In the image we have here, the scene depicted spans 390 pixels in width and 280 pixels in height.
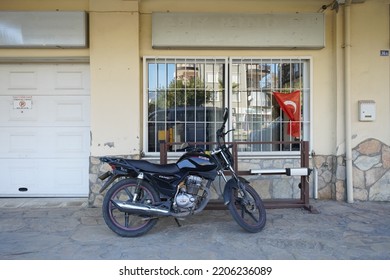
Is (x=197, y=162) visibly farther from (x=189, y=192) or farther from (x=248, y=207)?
(x=248, y=207)

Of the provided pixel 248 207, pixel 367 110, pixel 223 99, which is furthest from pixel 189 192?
pixel 367 110

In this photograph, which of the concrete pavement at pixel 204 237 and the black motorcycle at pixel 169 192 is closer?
the concrete pavement at pixel 204 237

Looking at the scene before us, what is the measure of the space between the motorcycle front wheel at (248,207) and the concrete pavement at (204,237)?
15 centimetres

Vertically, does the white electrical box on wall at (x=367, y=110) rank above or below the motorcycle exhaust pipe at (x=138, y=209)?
above

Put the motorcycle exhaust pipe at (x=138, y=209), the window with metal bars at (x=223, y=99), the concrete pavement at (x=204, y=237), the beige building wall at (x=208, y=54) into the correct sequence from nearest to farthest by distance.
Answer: the concrete pavement at (x=204, y=237), the motorcycle exhaust pipe at (x=138, y=209), the beige building wall at (x=208, y=54), the window with metal bars at (x=223, y=99)

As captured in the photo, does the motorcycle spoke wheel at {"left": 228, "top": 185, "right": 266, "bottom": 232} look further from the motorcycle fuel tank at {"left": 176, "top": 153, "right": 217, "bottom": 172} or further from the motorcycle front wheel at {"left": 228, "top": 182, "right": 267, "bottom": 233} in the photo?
the motorcycle fuel tank at {"left": 176, "top": 153, "right": 217, "bottom": 172}

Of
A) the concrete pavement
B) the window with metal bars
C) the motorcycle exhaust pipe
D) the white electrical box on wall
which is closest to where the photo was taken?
the concrete pavement

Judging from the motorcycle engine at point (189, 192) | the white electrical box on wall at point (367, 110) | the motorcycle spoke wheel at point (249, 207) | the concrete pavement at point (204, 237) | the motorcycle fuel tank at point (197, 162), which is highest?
the white electrical box on wall at point (367, 110)

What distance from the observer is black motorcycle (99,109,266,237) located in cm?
392

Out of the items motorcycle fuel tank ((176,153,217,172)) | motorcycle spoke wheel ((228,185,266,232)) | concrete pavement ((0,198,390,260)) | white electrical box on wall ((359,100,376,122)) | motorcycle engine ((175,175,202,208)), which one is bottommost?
concrete pavement ((0,198,390,260))

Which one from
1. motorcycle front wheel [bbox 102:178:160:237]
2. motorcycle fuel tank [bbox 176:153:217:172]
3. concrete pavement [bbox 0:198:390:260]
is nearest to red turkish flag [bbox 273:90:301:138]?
concrete pavement [bbox 0:198:390:260]

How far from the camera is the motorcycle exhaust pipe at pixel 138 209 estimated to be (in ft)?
12.7

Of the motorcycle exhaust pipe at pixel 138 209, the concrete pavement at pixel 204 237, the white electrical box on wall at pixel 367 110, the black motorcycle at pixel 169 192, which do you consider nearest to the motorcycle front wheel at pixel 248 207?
the black motorcycle at pixel 169 192

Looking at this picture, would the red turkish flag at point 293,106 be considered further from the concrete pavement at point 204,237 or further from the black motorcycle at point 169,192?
the black motorcycle at point 169,192
